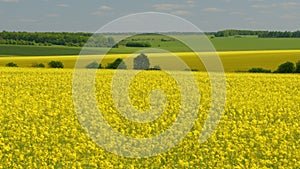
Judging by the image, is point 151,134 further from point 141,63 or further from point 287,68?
point 141,63

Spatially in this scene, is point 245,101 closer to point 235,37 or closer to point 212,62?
point 212,62

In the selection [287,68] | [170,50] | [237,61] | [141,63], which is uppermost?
[170,50]

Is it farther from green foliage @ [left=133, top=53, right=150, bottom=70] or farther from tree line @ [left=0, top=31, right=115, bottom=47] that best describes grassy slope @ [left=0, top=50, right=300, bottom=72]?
tree line @ [left=0, top=31, right=115, bottom=47]

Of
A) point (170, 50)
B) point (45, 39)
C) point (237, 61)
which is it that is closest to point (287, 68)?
point (237, 61)

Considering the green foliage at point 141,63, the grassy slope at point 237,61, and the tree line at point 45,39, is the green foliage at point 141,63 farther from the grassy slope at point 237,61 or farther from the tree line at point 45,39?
the tree line at point 45,39

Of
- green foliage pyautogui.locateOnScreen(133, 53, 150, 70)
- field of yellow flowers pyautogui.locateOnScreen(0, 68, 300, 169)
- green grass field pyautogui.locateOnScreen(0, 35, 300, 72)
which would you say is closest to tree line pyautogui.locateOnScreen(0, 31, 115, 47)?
green grass field pyautogui.locateOnScreen(0, 35, 300, 72)

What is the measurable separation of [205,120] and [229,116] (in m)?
1.07

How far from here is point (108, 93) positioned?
16344mm

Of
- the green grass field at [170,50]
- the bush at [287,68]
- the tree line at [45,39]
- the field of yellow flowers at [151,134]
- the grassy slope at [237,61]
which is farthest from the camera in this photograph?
the tree line at [45,39]

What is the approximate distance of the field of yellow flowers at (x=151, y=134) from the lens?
28.1 ft

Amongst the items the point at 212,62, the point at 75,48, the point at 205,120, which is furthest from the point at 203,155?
the point at 75,48

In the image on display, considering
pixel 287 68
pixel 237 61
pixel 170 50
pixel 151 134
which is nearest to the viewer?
pixel 151 134

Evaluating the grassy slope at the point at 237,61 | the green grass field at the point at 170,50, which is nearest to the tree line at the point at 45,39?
the green grass field at the point at 170,50

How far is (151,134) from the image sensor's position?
34.5 ft
